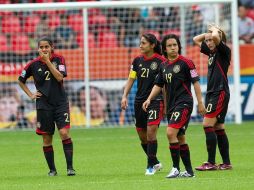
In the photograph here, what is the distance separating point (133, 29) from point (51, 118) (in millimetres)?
12565

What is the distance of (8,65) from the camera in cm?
2564

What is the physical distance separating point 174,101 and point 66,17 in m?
13.9

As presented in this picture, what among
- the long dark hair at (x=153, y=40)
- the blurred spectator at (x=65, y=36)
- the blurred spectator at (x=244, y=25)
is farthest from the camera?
the blurred spectator at (x=244, y=25)

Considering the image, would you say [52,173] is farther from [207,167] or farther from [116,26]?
[116,26]

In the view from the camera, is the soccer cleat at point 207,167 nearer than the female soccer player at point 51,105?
No

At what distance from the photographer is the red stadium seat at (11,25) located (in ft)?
86.6

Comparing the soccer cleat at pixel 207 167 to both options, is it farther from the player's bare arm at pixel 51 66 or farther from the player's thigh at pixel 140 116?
the player's bare arm at pixel 51 66

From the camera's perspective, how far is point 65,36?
86.5ft

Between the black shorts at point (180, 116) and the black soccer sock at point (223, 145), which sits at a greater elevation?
the black shorts at point (180, 116)

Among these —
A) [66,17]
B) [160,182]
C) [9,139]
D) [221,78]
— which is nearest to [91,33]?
[66,17]

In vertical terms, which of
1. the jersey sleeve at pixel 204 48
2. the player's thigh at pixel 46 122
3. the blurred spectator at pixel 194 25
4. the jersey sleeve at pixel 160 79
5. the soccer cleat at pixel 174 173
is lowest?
the soccer cleat at pixel 174 173

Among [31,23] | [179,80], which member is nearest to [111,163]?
[179,80]

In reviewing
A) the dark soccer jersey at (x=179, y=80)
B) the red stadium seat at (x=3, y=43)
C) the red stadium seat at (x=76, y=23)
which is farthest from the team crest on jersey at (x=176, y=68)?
the red stadium seat at (x=76, y=23)

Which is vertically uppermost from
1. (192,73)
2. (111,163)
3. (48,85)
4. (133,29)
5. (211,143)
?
(133,29)
